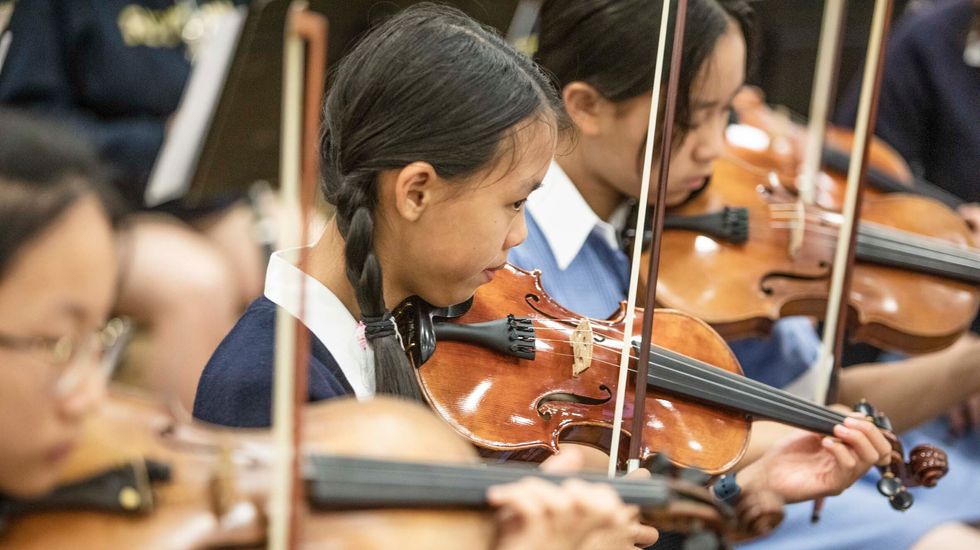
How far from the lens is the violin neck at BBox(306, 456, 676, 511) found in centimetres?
65

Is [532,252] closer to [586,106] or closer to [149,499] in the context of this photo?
[586,106]

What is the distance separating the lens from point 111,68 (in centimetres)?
196

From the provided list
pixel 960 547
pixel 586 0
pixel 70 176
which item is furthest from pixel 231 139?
pixel 960 547

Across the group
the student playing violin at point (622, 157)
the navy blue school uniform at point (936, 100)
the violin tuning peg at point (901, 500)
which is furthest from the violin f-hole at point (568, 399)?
the navy blue school uniform at point (936, 100)

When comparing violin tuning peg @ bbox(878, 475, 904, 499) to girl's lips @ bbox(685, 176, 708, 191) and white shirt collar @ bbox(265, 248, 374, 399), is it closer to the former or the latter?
girl's lips @ bbox(685, 176, 708, 191)

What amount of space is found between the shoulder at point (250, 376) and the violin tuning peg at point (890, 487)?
593 millimetres

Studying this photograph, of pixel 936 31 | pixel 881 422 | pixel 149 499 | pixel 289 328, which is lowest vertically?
pixel 149 499

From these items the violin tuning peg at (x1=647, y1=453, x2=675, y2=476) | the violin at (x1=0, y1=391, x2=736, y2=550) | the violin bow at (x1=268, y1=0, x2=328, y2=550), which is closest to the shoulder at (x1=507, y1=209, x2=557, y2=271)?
the violin tuning peg at (x1=647, y1=453, x2=675, y2=476)

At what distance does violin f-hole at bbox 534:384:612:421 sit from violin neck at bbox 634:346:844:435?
47 mm

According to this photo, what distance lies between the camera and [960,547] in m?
1.34

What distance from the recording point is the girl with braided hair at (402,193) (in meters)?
0.93

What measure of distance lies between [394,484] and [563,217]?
630 mm

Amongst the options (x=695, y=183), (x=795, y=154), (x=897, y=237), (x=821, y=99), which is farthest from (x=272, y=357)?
(x=821, y=99)

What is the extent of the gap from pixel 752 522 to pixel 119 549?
1.82 ft
